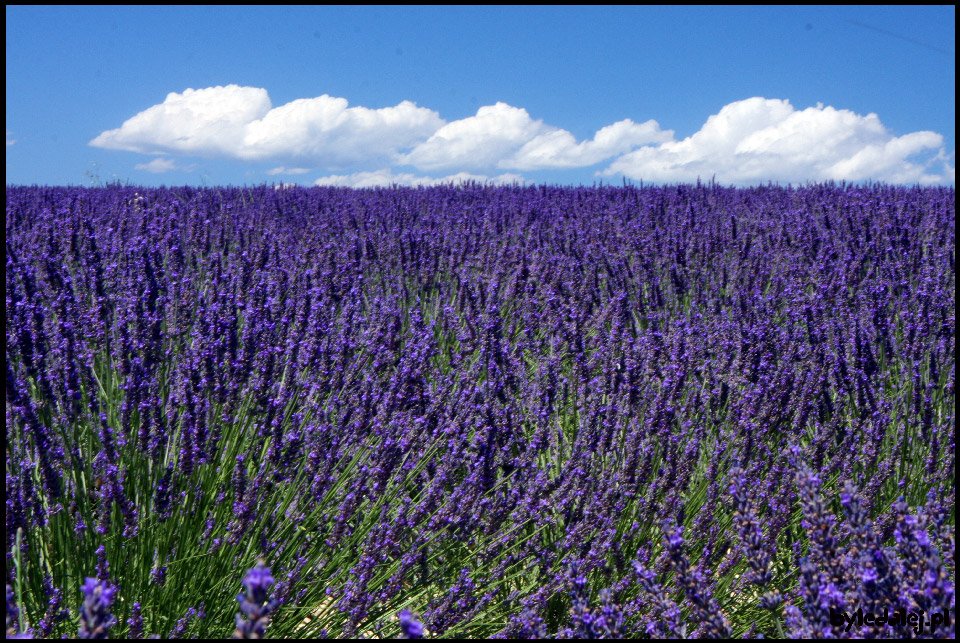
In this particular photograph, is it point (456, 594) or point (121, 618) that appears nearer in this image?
point (121, 618)

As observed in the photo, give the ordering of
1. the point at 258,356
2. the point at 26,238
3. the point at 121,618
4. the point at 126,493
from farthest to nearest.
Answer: the point at 26,238
the point at 258,356
the point at 126,493
the point at 121,618

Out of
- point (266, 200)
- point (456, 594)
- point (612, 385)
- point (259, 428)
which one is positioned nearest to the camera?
point (456, 594)

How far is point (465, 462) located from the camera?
2.27 metres

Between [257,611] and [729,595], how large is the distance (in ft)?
5.44

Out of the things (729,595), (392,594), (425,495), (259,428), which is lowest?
(729,595)

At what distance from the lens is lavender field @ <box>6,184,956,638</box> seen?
5.04ft

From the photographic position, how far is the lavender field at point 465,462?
154 centimetres

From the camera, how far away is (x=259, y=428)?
2.24 metres

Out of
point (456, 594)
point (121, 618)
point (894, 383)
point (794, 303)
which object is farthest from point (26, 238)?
point (894, 383)

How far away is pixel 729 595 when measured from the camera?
6.70ft

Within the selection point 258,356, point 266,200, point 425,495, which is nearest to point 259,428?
point 258,356

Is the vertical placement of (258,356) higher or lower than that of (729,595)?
higher

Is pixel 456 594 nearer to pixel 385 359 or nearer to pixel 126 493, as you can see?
pixel 126 493

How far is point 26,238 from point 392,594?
170 inches
